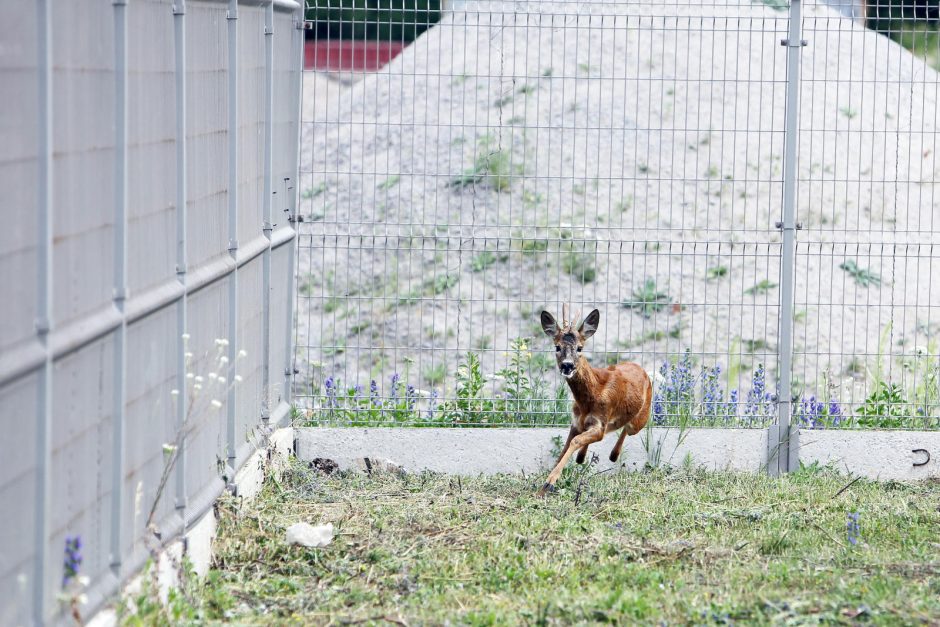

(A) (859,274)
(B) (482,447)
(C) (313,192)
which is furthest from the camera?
(C) (313,192)

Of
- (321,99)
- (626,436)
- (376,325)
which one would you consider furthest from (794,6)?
(321,99)

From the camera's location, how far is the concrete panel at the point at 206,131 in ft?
20.8

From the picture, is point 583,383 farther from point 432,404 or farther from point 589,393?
point 432,404

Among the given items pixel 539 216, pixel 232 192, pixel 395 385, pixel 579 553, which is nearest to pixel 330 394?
pixel 395 385

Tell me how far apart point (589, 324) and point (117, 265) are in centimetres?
428

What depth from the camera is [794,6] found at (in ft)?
30.7

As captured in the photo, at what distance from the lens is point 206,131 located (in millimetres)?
6637

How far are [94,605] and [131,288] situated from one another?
4.26ft

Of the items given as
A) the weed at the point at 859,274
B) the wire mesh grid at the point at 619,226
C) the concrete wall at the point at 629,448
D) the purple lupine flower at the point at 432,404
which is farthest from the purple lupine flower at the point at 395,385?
the weed at the point at 859,274

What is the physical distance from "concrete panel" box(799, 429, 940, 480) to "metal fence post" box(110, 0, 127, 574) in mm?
5787

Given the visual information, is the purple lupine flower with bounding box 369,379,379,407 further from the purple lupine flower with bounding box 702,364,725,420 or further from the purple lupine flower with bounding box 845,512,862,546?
the purple lupine flower with bounding box 845,512,862,546

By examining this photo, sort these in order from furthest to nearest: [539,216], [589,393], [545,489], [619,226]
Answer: [539,216] < [619,226] < [589,393] < [545,489]

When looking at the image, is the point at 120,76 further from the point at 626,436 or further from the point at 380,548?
the point at 626,436

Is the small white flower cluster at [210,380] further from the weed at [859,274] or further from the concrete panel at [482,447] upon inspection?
the weed at [859,274]
